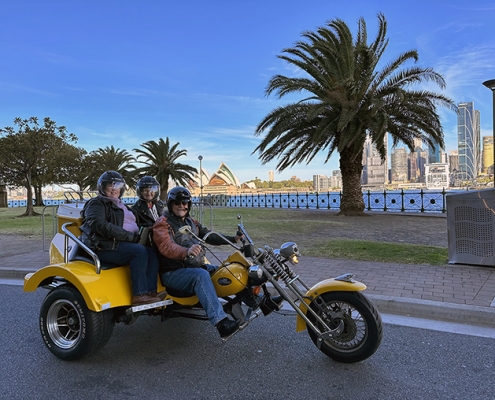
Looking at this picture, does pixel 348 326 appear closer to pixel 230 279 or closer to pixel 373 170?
pixel 230 279

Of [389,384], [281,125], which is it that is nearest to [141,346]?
[389,384]

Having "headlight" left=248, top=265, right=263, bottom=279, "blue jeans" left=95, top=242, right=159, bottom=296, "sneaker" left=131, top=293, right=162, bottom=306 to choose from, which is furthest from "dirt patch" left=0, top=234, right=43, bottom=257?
"headlight" left=248, top=265, right=263, bottom=279

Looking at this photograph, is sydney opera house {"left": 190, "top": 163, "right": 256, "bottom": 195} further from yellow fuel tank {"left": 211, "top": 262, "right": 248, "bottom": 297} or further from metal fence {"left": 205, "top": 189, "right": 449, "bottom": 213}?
yellow fuel tank {"left": 211, "top": 262, "right": 248, "bottom": 297}

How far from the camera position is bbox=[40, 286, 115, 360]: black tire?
328 centimetres

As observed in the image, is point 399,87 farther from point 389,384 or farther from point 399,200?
point 389,384

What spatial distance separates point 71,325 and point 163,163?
3782 centimetres

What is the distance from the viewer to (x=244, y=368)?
3.20 metres

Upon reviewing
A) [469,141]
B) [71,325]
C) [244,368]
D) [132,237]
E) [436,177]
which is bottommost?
[244,368]

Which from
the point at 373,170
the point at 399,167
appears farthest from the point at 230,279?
the point at 399,167

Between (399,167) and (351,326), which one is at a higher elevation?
(399,167)

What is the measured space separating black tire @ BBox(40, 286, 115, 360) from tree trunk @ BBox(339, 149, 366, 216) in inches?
657

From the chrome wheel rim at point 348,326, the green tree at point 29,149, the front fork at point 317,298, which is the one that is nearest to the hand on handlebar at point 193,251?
the front fork at point 317,298

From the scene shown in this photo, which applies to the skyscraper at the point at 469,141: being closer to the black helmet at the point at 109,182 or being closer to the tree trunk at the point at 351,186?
the tree trunk at the point at 351,186

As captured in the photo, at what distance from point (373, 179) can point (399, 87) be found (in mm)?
13675
